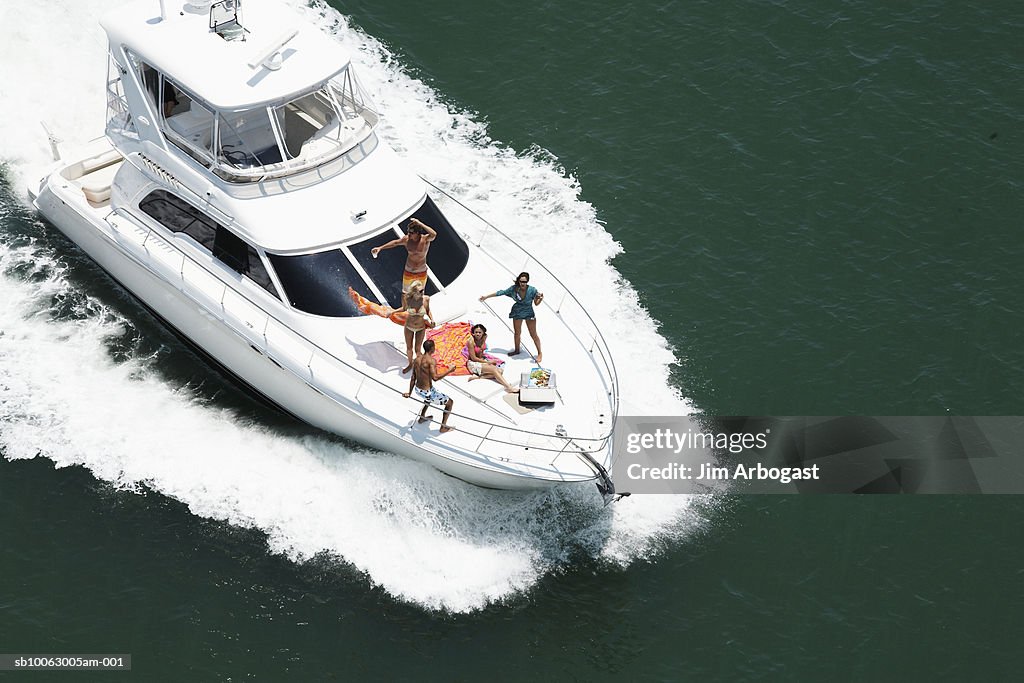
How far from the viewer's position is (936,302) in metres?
22.6

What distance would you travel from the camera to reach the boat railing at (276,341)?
1800 cm

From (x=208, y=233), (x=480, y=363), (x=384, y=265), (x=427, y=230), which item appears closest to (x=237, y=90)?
(x=208, y=233)

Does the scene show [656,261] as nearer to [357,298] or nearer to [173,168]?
[357,298]

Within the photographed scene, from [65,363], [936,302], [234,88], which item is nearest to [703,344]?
[936,302]

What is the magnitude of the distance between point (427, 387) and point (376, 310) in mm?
1553

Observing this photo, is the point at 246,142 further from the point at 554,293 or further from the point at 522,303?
the point at 554,293

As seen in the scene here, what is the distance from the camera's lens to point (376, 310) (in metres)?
18.8

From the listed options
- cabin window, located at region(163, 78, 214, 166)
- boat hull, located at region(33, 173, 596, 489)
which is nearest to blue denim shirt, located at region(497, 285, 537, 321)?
boat hull, located at region(33, 173, 596, 489)

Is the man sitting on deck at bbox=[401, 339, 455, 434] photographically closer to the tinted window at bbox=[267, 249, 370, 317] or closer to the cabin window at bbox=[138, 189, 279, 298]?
the tinted window at bbox=[267, 249, 370, 317]

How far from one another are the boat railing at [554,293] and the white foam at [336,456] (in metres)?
1.27

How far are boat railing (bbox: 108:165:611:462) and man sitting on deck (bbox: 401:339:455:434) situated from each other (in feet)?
0.57

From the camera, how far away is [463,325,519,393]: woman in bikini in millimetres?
18344

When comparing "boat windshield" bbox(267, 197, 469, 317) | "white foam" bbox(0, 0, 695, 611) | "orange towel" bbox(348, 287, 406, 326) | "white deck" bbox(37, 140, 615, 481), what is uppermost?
"boat windshield" bbox(267, 197, 469, 317)

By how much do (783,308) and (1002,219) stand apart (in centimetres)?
507
